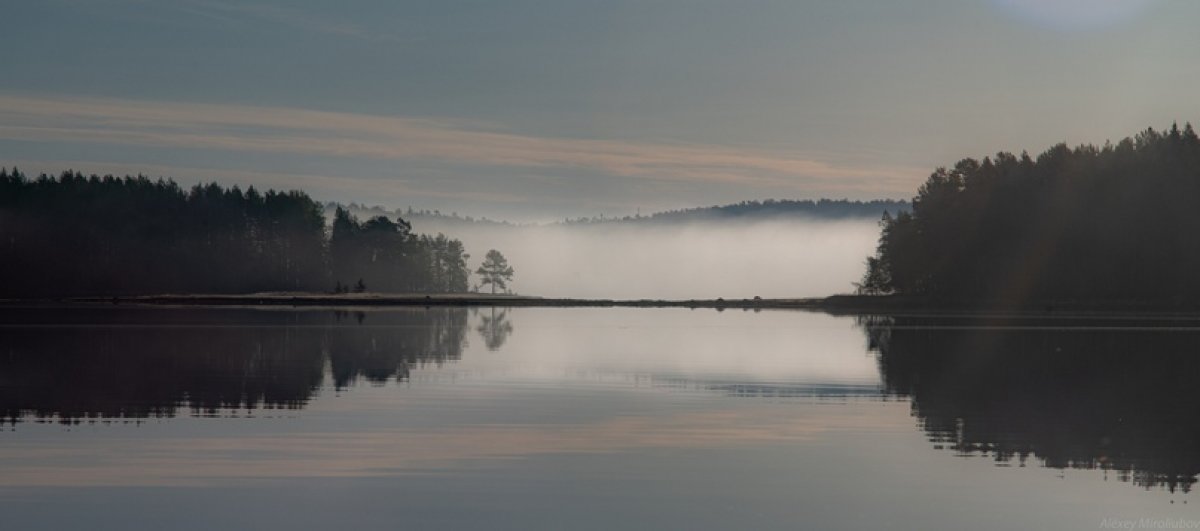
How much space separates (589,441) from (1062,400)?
18.6 m

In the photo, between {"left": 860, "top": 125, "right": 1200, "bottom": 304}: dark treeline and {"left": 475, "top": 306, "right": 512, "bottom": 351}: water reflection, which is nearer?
{"left": 475, "top": 306, "right": 512, "bottom": 351}: water reflection

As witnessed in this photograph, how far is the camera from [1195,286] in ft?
529

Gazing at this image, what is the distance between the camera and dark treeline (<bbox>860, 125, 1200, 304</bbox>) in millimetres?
162625

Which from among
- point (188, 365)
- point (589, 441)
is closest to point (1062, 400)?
point (589, 441)

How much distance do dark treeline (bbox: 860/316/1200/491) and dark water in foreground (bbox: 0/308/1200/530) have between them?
0.16 m

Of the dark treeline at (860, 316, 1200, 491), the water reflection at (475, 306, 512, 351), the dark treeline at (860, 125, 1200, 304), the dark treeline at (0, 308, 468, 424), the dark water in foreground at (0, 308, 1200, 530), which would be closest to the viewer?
the dark water in foreground at (0, 308, 1200, 530)

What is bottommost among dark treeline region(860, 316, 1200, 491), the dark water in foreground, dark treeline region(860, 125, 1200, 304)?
the dark water in foreground

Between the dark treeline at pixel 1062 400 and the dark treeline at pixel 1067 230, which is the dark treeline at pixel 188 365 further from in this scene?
the dark treeline at pixel 1067 230

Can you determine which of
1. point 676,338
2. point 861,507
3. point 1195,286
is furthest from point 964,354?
point 1195,286

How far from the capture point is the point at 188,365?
5744 centimetres

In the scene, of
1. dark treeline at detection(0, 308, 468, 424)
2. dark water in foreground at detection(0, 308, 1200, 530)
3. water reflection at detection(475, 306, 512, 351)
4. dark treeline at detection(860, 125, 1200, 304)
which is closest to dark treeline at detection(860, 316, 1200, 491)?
dark water in foreground at detection(0, 308, 1200, 530)

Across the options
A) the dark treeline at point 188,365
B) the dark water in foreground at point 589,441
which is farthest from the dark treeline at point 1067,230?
the dark water in foreground at point 589,441

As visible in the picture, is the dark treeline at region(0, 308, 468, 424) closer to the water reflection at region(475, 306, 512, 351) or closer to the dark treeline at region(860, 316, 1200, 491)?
the water reflection at region(475, 306, 512, 351)

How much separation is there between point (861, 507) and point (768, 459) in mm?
6019
